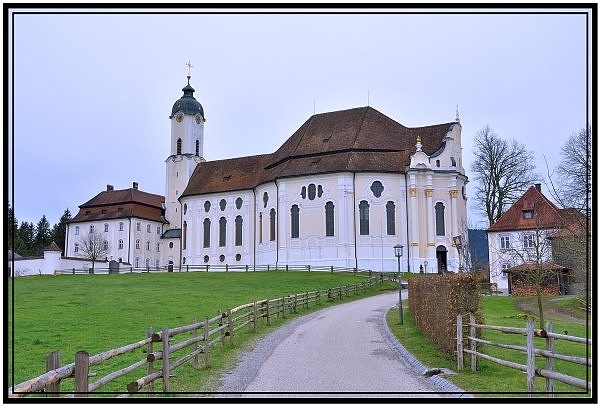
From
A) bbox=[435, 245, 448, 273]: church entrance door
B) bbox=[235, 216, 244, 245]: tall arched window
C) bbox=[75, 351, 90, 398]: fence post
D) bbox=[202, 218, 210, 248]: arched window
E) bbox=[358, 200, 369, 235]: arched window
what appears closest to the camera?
bbox=[75, 351, 90, 398]: fence post

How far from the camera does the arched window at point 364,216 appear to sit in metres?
53.8

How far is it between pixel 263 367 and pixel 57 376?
22.3ft

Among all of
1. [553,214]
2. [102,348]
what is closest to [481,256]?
[553,214]

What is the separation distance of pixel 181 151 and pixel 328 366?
2525 inches

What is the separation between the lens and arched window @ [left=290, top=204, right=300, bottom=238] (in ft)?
182

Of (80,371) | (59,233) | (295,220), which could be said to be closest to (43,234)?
(59,233)

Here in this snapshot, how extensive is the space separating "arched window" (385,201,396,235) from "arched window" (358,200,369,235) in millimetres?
1659

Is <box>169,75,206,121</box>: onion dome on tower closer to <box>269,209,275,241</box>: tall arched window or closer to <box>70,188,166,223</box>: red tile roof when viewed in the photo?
<box>70,188,166,223</box>: red tile roof

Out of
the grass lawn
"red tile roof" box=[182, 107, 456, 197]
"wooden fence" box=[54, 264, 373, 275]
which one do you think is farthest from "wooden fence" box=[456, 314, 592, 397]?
"red tile roof" box=[182, 107, 456, 197]

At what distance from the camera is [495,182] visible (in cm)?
5069

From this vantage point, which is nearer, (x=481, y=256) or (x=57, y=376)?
(x=57, y=376)

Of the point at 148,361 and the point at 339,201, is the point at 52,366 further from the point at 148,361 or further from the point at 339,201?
the point at 339,201

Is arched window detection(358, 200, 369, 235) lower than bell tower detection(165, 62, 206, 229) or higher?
lower

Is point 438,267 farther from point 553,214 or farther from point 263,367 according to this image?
point 263,367
